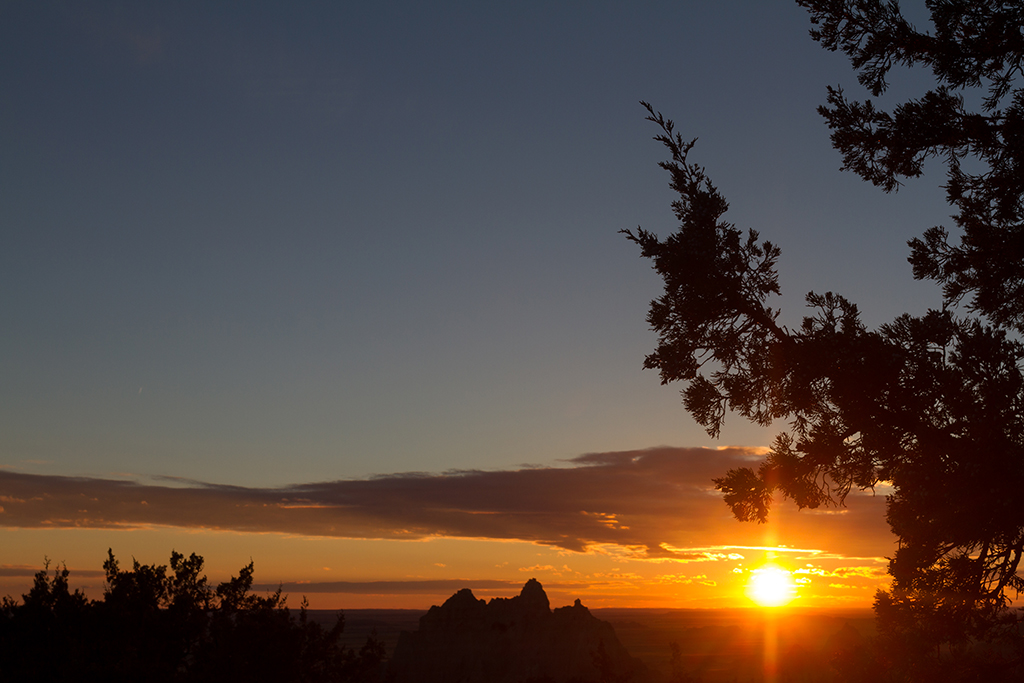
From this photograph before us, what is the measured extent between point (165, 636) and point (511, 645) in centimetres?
5009

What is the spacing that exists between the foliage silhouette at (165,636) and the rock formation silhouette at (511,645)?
43.0 m

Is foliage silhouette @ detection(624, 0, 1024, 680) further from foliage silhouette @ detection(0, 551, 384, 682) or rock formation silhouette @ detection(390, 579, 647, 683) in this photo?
rock formation silhouette @ detection(390, 579, 647, 683)

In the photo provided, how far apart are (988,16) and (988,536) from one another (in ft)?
31.9

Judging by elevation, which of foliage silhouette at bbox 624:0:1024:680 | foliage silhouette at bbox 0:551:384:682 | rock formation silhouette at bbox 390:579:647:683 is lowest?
rock formation silhouette at bbox 390:579:647:683

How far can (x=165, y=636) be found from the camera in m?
23.8

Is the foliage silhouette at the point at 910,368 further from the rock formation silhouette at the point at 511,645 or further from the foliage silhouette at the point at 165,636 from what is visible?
the rock formation silhouette at the point at 511,645

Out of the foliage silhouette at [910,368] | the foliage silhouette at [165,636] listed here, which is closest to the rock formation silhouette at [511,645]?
the foliage silhouette at [165,636]

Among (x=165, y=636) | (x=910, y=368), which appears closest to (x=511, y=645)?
(x=165, y=636)

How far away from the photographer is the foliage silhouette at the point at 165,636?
790 inches

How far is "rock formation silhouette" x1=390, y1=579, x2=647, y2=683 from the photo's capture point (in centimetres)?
6631

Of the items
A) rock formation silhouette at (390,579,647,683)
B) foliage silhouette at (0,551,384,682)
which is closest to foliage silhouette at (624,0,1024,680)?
foliage silhouette at (0,551,384,682)

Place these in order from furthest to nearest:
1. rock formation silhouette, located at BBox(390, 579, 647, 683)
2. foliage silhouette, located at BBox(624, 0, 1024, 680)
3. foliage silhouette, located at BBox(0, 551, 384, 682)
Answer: rock formation silhouette, located at BBox(390, 579, 647, 683) < foliage silhouette, located at BBox(0, 551, 384, 682) < foliage silhouette, located at BBox(624, 0, 1024, 680)

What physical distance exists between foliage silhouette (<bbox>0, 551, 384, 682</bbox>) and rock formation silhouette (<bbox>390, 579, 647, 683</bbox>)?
43.0 m

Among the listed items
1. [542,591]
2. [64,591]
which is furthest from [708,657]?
[64,591]
